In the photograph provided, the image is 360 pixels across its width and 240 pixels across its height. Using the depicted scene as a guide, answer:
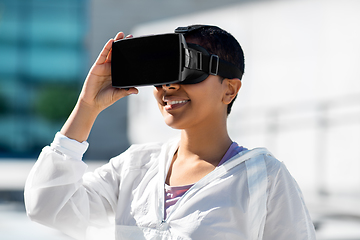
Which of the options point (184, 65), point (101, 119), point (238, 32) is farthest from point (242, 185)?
point (101, 119)

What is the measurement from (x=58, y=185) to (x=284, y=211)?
1.81 ft

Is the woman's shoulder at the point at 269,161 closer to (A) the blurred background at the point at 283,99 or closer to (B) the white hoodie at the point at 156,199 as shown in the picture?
(B) the white hoodie at the point at 156,199

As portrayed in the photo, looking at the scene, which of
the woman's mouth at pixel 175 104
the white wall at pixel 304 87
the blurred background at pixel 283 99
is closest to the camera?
the woman's mouth at pixel 175 104

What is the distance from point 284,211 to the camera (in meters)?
0.96

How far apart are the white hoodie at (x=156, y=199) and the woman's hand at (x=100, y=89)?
13 centimetres

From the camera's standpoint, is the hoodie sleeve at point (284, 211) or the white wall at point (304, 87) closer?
the hoodie sleeve at point (284, 211)

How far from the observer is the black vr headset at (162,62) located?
1.01 metres

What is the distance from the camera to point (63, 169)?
40.9 inches

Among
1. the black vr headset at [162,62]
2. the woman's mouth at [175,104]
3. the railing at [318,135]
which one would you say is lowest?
the railing at [318,135]

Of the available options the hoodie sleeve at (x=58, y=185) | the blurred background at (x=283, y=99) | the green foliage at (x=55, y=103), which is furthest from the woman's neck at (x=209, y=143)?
the green foliage at (x=55, y=103)

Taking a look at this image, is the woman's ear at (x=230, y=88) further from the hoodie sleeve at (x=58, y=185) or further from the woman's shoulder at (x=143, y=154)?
the hoodie sleeve at (x=58, y=185)

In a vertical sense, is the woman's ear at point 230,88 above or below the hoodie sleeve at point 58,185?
above

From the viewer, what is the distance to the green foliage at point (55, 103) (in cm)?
1484

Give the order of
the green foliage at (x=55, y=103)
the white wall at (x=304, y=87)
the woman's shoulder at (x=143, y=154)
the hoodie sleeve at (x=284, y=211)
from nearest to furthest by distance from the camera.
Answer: the hoodie sleeve at (x=284, y=211), the woman's shoulder at (x=143, y=154), the white wall at (x=304, y=87), the green foliage at (x=55, y=103)
